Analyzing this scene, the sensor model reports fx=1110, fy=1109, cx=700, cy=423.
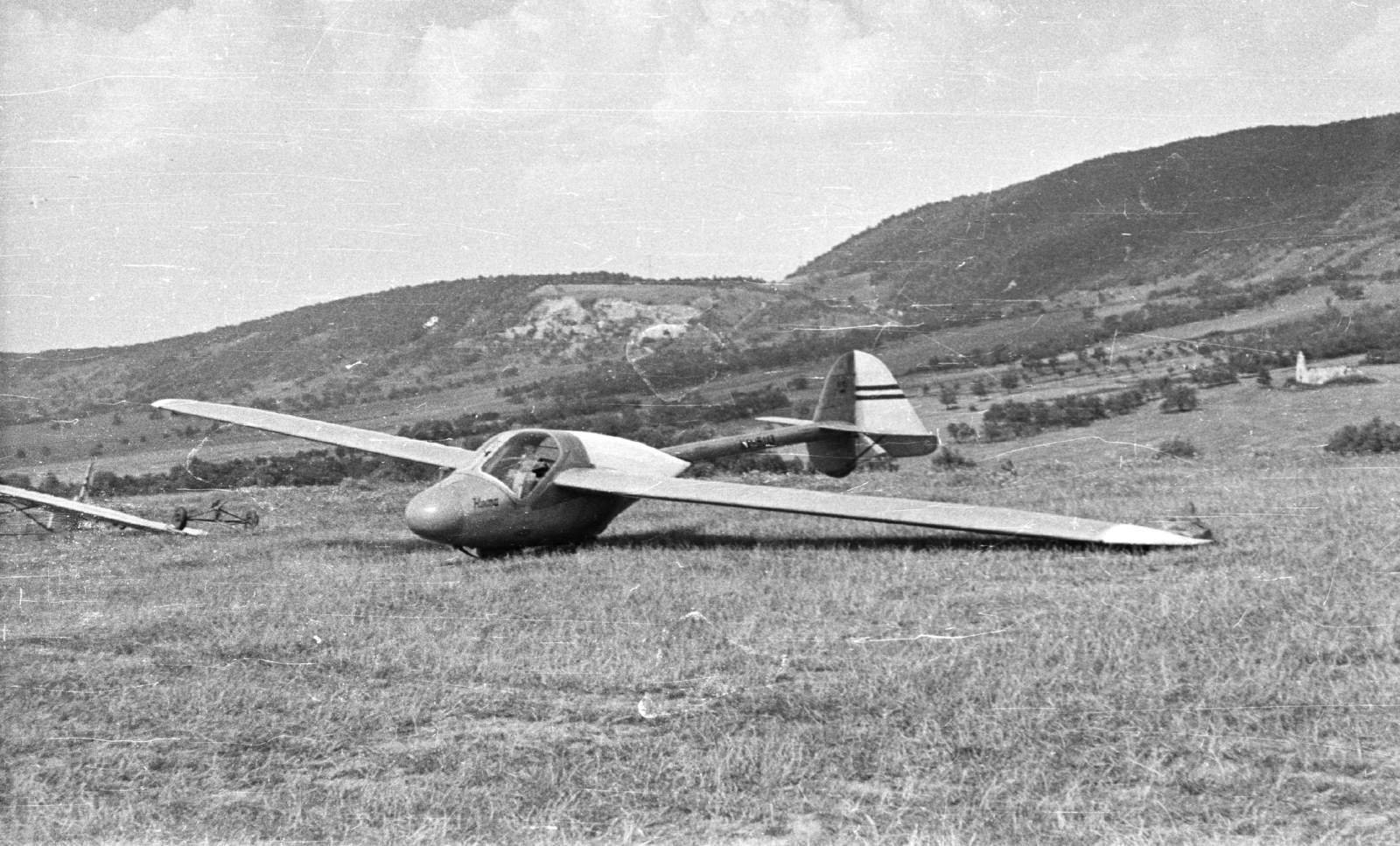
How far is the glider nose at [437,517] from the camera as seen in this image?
14820 mm

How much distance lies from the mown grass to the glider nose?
1.66 ft

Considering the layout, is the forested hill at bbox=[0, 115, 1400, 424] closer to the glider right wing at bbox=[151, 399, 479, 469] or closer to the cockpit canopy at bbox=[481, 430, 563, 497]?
the glider right wing at bbox=[151, 399, 479, 469]

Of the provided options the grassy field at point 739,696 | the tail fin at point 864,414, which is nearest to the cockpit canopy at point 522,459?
the grassy field at point 739,696

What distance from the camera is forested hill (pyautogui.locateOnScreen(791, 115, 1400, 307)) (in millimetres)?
39594

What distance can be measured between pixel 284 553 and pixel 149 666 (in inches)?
314

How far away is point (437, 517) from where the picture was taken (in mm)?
14820

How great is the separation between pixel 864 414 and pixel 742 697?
1641 cm

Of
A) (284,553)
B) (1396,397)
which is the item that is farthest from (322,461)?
(1396,397)

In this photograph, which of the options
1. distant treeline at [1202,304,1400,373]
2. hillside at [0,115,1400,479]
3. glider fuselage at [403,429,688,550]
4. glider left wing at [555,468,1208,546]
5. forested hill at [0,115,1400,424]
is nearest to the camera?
glider left wing at [555,468,1208,546]

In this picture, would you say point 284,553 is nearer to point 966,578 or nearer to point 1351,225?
point 966,578

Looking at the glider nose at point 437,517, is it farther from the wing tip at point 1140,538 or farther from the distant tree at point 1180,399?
the distant tree at point 1180,399

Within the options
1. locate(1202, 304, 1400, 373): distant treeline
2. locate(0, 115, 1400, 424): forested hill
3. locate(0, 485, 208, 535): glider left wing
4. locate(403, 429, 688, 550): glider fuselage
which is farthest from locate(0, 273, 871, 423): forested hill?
locate(403, 429, 688, 550): glider fuselage

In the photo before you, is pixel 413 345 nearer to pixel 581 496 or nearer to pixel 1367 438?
pixel 581 496

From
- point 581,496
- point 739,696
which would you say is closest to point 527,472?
point 581,496
